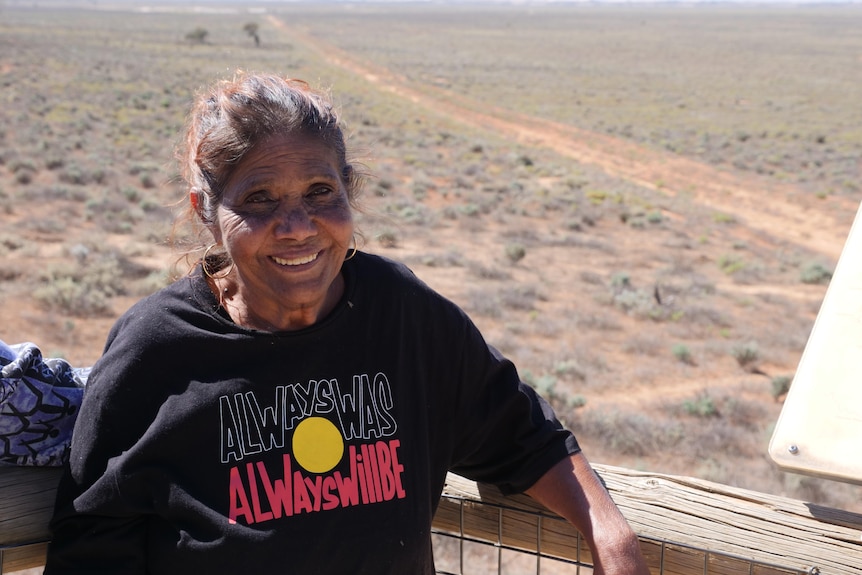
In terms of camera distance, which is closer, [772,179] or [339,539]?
[339,539]

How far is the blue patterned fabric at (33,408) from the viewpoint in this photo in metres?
1.63

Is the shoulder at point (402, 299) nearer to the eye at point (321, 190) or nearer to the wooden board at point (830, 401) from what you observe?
the eye at point (321, 190)

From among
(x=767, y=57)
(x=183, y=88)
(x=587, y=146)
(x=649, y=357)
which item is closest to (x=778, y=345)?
(x=649, y=357)

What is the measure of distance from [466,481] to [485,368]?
0.28 meters

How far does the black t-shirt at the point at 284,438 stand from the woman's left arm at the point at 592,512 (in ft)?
0.13

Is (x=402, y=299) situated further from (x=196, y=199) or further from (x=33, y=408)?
(x=33, y=408)

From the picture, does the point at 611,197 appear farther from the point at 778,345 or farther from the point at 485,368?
the point at 485,368

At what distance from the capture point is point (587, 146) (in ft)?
91.0

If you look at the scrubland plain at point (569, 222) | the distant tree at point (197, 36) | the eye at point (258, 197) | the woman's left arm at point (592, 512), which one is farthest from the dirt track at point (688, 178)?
the distant tree at point (197, 36)

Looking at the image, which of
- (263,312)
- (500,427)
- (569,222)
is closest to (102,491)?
(263,312)

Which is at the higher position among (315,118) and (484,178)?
(315,118)

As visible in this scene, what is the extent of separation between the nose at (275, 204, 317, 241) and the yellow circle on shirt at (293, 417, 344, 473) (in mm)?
395

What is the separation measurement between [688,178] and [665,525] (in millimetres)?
22190

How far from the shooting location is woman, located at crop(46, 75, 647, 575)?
1.65 m
